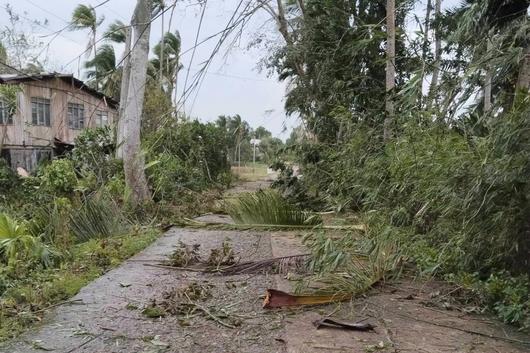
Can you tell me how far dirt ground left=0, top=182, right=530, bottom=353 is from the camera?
3.41 metres

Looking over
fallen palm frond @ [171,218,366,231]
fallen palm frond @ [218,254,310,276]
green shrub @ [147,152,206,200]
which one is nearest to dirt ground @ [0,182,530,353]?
fallen palm frond @ [218,254,310,276]

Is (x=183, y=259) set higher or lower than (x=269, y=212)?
lower

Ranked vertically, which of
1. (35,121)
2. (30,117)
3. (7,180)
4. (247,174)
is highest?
(30,117)

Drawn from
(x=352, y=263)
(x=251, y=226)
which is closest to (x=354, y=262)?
(x=352, y=263)

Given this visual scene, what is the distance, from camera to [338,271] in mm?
4605

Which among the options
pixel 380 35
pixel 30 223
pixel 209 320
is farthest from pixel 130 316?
pixel 380 35

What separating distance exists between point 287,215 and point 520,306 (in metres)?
3.83

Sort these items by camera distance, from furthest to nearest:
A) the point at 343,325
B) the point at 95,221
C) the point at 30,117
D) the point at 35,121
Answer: the point at 35,121 → the point at 30,117 → the point at 95,221 → the point at 343,325

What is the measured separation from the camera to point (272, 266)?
5.42 metres

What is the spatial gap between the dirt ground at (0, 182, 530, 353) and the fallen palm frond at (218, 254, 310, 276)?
153 mm

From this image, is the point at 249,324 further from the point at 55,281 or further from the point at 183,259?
the point at 55,281

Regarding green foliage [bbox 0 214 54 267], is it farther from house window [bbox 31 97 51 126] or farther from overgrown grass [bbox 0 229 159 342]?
house window [bbox 31 97 51 126]

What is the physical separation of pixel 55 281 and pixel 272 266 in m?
2.30

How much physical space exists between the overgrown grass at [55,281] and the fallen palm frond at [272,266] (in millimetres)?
1525
